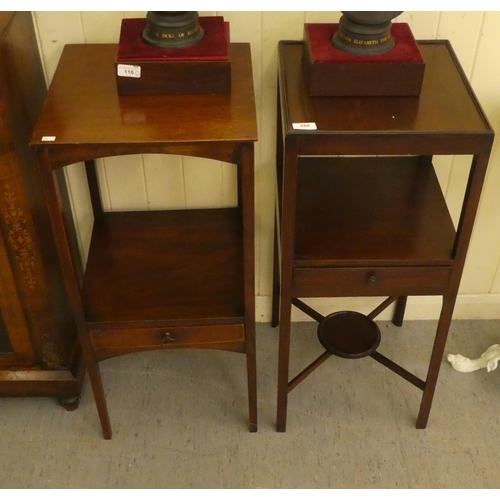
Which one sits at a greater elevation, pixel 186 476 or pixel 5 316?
pixel 5 316

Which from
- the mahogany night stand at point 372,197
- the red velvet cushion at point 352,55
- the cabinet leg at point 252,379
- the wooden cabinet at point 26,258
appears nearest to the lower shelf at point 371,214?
the mahogany night stand at point 372,197

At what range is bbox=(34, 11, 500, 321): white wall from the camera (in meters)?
1.40

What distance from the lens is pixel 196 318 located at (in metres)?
1.39

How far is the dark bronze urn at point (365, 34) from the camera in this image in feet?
3.89

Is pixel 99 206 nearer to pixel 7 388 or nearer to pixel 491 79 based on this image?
pixel 7 388

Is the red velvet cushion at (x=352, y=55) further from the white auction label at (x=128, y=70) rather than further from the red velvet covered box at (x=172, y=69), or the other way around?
the white auction label at (x=128, y=70)

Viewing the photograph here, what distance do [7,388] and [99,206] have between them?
1.73 ft

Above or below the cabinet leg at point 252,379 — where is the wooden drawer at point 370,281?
above

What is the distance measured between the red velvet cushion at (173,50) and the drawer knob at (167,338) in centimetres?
59

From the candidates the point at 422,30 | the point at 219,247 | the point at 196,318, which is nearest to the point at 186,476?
the point at 196,318

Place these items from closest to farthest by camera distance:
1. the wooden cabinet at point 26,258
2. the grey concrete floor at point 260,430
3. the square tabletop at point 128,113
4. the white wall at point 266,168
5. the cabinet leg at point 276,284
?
the square tabletop at point 128,113 → the wooden cabinet at point 26,258 → the white wall at point 266,168 → the grey concrete floor at point 260,430 → the cabinet leg at point 276,284

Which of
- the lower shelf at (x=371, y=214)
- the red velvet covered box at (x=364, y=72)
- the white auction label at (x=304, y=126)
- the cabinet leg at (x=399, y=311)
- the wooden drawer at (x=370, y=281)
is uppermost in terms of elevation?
the red velvet covered box at (x=364, y=72)

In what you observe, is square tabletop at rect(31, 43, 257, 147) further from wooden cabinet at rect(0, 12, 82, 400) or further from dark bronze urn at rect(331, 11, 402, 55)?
dark bronze urn at rect(331, 11, 402, 55)

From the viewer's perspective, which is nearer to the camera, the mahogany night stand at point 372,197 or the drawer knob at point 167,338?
the mahogany night stand at point 372,197
